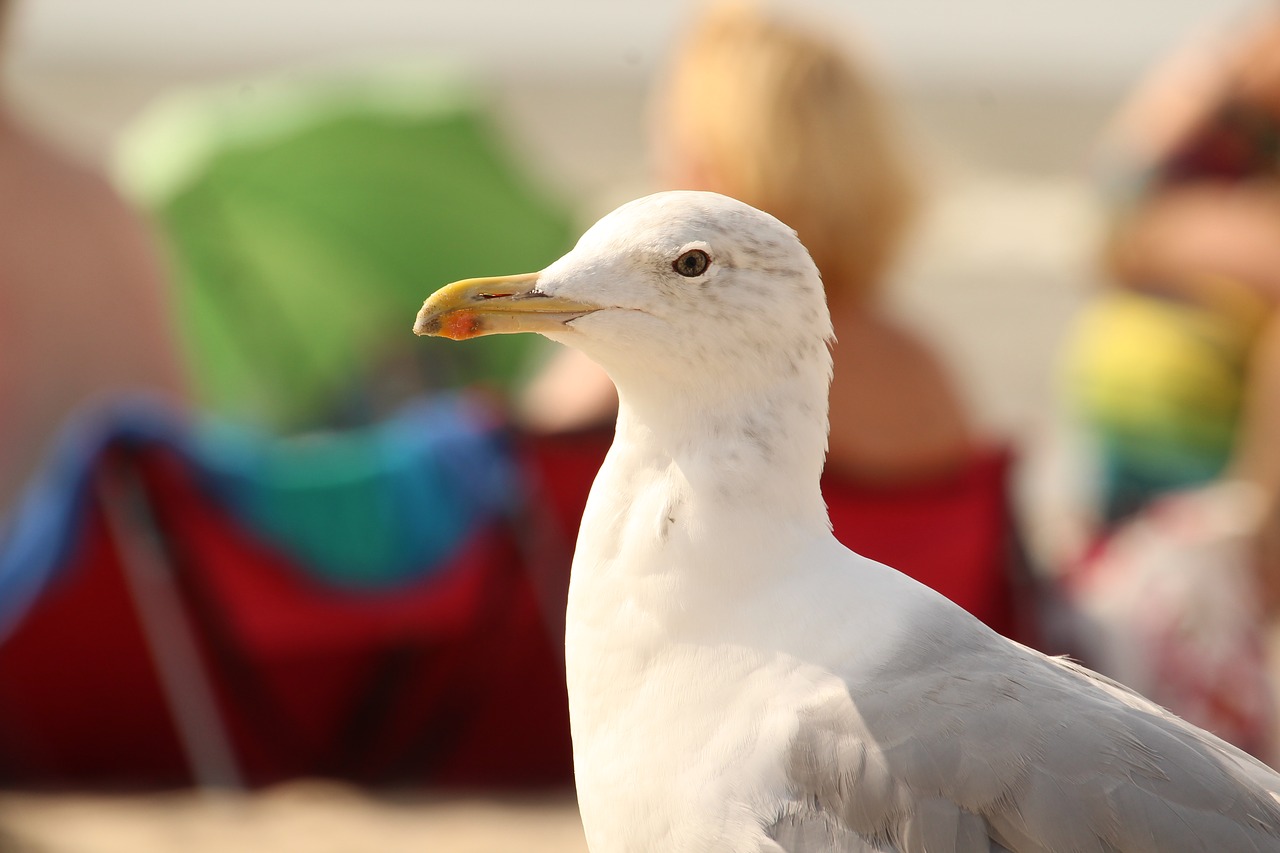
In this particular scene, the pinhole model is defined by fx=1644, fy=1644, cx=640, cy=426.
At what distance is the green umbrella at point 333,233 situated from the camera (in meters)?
4.75

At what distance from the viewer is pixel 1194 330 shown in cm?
402

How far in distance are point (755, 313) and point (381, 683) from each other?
2117 mm

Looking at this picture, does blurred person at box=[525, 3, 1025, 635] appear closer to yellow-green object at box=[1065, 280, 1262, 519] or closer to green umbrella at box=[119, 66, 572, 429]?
yellow-green object at box=[1065, 280, 1262, 519]

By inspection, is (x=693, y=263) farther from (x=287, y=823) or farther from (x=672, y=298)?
(x=287, y=823)

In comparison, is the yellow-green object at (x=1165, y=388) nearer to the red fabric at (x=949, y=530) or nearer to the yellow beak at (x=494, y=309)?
the red fabric at (x=949, y=530)

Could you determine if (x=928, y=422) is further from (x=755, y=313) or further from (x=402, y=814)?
(x=755, y=313)

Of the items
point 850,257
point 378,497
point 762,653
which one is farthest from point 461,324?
point 850,257

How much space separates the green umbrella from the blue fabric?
1.33 metres

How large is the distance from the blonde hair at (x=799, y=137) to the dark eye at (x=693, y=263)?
165 centimetres

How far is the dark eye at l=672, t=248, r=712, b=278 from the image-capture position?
61.9 inches

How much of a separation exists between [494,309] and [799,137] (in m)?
1.80

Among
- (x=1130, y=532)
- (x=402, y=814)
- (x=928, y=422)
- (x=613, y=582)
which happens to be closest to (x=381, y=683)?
(x=402, y=814)

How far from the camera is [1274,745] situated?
3494mm

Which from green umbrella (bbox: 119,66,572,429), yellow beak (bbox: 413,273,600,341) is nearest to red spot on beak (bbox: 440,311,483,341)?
yellow beak (bbox: 413,273,600,341)
